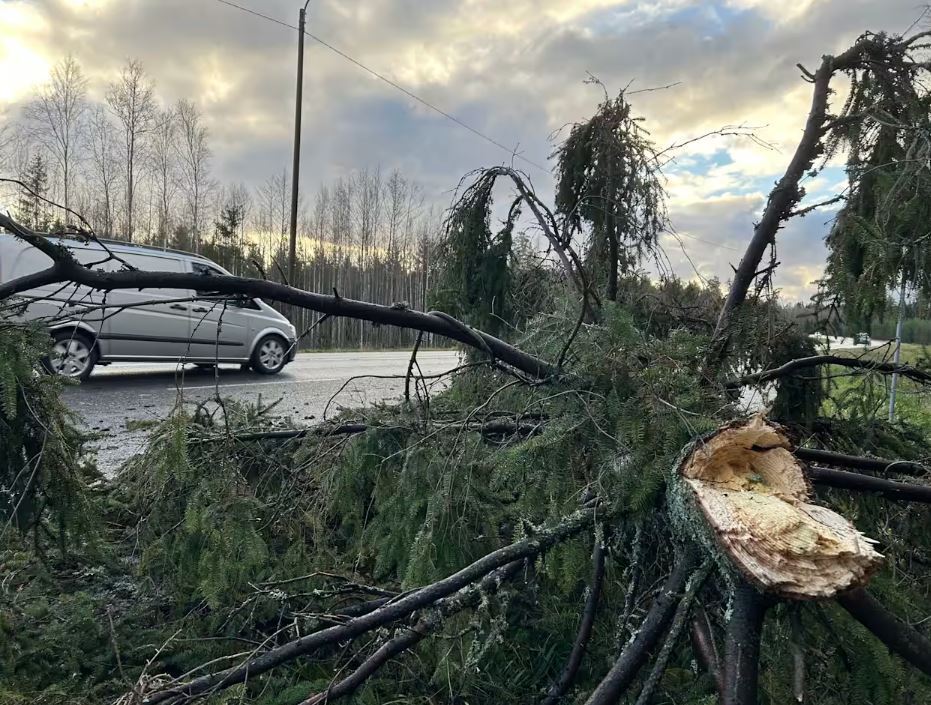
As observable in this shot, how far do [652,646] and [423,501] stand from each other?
97 centimetres

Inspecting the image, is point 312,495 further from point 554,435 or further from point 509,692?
point 554,435

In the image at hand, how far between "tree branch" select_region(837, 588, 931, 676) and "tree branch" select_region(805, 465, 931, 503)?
1.39 feet

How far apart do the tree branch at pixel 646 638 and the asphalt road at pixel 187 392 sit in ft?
9.10

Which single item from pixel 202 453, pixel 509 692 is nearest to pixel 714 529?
pixel 509 692

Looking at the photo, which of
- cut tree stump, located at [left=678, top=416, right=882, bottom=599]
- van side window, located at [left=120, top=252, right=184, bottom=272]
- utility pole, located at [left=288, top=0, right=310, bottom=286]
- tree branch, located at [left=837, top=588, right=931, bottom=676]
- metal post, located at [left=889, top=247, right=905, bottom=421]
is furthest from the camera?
utility pole, located at [left=288, top=0, right=310, bottom=286]

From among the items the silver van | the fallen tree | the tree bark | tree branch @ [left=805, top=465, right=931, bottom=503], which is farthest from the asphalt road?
the tree bark

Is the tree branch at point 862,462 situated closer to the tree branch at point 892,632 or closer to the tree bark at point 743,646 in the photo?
the tree branch at point 892,632

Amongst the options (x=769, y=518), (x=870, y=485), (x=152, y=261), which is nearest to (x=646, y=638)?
(x=769, y=518)

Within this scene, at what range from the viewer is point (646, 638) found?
1219 millimetres

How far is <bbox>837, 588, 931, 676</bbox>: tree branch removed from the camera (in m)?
1.16

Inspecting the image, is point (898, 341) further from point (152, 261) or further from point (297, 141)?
point (297, 141)

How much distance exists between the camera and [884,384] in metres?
2.46

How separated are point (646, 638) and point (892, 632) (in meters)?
0.50

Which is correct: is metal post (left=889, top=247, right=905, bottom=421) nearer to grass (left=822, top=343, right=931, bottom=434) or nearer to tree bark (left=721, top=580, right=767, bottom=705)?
grass (left=822, top=343, right=931, bottom=434)
